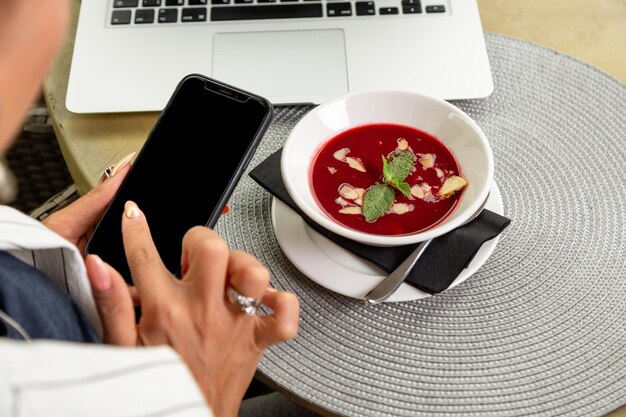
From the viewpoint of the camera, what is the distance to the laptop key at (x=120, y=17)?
3.44 feet

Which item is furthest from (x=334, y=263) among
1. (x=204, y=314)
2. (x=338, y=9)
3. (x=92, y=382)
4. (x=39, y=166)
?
(x=39, y=166)

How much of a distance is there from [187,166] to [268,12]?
354 millimetres

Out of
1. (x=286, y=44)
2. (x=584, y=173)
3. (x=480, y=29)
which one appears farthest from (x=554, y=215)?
(x=286, y=44)

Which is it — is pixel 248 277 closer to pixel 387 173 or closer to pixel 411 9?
pixel 387 173

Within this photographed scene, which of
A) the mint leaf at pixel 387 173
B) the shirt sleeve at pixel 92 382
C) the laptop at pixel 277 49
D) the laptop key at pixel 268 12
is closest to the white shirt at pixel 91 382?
the shirt sleeve at pixel 92 382

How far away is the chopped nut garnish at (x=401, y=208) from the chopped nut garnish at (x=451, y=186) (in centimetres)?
4

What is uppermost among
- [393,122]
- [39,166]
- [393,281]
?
[393,122]

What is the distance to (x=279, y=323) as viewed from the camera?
0.67m

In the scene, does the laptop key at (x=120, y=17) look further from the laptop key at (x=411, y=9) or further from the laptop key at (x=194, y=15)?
the laptop key at (x=411, y=9)

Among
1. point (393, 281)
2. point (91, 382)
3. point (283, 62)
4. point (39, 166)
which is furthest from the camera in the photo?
point (39, 166)

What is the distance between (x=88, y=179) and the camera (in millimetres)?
899

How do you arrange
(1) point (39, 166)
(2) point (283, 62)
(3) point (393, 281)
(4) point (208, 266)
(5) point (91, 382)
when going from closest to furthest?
1. (5) point (91, 382)
2. (4) point (208, 266)
3. (3) point (393, 281)
4. (2) point (283, 62)
5. (1) point (39, 166)

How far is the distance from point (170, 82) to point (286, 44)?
172 mm

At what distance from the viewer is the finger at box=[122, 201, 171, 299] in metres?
0.67
